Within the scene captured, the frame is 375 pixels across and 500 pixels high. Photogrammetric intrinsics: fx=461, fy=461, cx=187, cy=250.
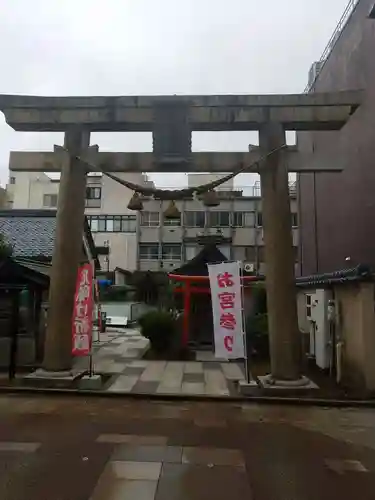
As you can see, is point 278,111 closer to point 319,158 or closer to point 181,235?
point 319,158

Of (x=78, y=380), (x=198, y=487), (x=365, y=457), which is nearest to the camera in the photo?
(x=198, y=487)

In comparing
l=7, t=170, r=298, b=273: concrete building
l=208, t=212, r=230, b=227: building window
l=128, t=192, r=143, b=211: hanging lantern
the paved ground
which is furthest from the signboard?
l=208, t=212, r=230, b=227: building window

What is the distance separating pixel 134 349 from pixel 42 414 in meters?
10.9

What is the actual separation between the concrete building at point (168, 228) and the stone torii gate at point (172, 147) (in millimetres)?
31660

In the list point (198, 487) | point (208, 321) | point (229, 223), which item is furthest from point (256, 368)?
point (229, 223)

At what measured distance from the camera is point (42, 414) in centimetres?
904

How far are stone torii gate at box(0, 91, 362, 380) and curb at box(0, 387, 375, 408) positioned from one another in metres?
0.82

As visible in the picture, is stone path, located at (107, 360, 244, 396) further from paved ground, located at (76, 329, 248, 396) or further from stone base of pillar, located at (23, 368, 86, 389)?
stone base of pillar, located at (23, 368, 86, 389)

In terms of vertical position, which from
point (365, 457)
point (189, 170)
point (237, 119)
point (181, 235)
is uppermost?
point (181, 235)

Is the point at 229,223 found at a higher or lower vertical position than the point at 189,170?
higher

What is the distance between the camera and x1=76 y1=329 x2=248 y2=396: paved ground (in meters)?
11.7

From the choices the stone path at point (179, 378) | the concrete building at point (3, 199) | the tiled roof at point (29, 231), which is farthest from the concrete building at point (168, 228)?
the stone path at point (179, 378)

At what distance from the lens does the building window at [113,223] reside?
4772 centimetres

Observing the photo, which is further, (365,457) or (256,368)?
(256,368)
